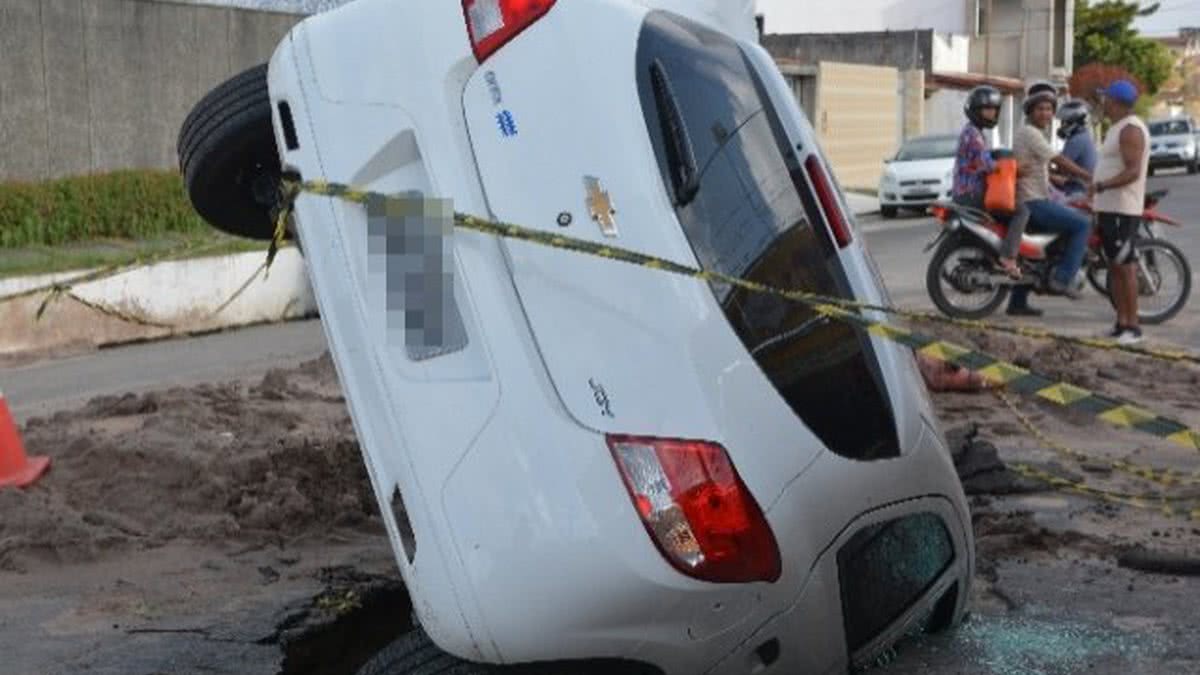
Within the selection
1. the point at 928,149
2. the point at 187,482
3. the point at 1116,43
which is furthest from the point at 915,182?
the point at 1116,43

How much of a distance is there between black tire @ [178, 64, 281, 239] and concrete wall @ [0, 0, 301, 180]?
1313 centimetres

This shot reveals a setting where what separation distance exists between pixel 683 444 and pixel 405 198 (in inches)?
34.2

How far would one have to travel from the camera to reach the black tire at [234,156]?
4.87 m

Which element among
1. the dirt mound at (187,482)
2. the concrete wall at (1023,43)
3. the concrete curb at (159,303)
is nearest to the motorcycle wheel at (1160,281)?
the concrete curb at (159,303)

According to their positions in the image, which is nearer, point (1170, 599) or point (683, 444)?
point (683, 444)

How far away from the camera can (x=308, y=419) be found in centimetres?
776

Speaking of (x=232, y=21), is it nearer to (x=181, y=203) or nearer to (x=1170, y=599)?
(x=181, y=203)

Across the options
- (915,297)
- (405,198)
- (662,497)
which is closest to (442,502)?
(662,497)

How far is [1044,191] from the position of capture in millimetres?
12227

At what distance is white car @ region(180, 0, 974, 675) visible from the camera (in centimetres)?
325

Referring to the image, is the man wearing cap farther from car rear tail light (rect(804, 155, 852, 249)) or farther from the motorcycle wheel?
car rear tail light (rect(804, 155, 852, 249))

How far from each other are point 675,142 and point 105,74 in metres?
16.2

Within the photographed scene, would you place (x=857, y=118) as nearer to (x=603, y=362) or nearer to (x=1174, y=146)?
(x=1174, y=146)

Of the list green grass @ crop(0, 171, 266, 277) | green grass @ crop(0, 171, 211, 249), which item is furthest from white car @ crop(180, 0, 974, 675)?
green grass @ crop(0, 171, 211, 249)
